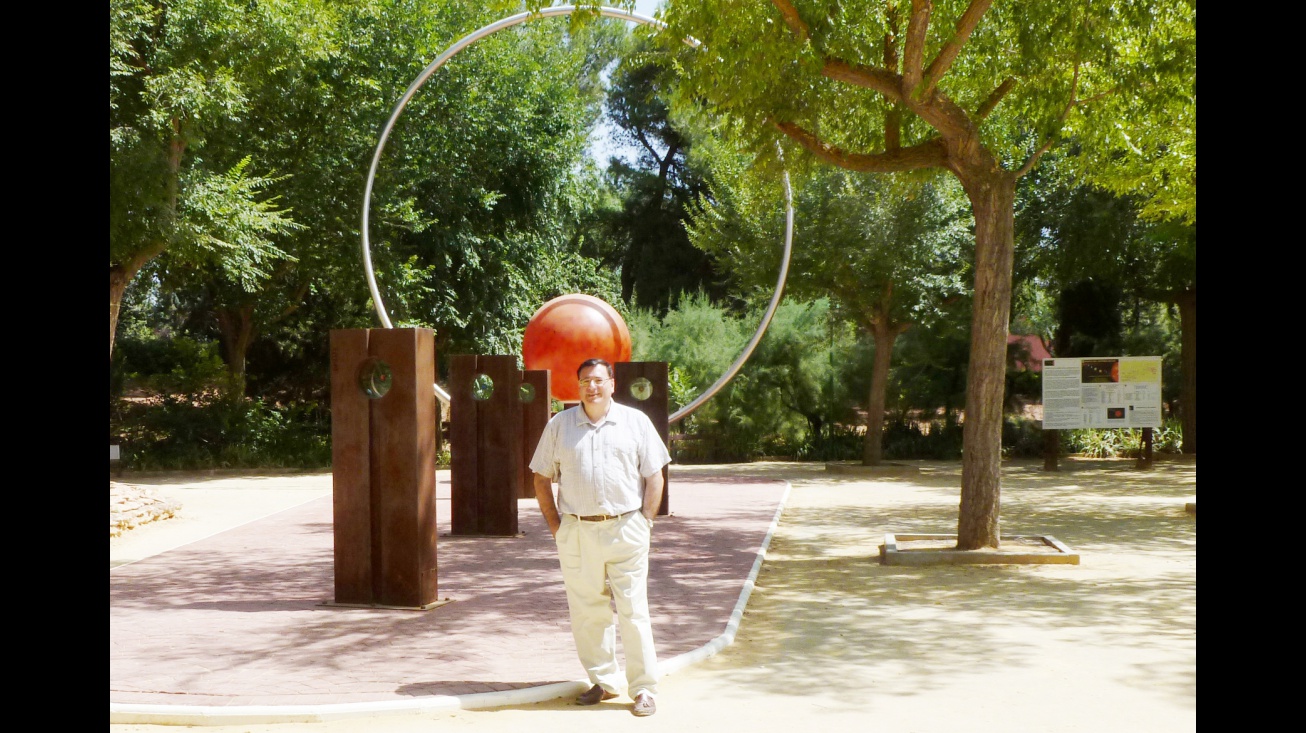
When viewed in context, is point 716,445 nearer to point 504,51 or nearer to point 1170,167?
point 504,51

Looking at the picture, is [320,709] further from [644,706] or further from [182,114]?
[182,114]

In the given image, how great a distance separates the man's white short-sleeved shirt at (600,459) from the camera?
251 inches

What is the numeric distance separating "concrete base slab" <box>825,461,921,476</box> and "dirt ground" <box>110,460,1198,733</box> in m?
7.69

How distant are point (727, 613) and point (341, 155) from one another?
1851 centimetres

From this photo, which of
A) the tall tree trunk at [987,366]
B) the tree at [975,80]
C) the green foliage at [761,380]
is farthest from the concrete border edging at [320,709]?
the green foliage at [761,380]

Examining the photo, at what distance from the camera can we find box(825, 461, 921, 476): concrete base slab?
2321 cm

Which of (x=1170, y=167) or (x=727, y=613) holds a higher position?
(x=1170, y=167)

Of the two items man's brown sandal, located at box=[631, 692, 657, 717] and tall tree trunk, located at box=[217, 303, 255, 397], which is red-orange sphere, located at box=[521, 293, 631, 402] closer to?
man's brown sandal, located at box=[631, 692, 657, 717]

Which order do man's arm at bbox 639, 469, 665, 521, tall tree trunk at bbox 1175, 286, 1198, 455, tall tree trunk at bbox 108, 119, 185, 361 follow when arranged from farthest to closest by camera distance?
tall tree trunk at bbox 1175, 286, 1198, 455, tall tree trunk at bbox 108, 119, 185, 361, man's arm at bbox 639, 469, 665, 521

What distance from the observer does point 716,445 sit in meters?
Answer: 27.4

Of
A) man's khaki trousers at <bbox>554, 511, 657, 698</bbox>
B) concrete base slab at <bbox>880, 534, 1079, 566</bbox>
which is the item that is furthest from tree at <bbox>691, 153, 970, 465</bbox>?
man's khaki trousers at <bbox>554, 511, 657, 698</bbox>
